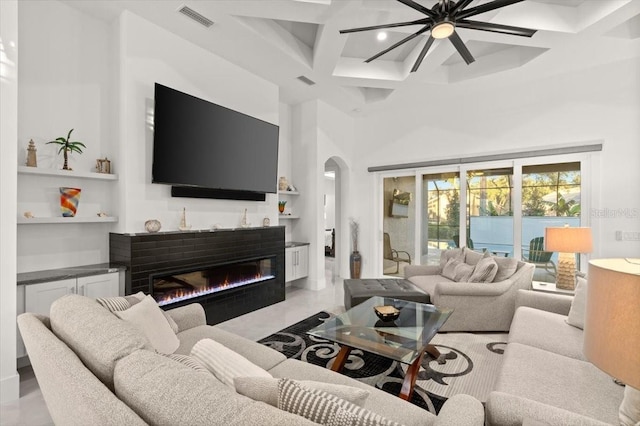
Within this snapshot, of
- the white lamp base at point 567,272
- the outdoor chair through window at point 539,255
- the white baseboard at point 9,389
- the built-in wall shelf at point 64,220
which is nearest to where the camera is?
the white baseboard at point 9,389

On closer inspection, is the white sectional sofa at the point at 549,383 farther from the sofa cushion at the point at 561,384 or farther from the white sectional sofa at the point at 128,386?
the white sectional sofa at the point at 128,386

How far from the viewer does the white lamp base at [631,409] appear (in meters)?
0.99

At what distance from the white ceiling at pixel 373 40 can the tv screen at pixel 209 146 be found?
758 mm

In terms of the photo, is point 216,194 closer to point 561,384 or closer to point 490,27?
point 490,27

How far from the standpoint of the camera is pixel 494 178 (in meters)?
4.93

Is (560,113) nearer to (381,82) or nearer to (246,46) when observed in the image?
(381,82)

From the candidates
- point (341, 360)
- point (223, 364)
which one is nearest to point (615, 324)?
point (223, 364)

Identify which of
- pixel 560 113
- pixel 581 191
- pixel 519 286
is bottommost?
pixel 519 286

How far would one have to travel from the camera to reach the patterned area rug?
229 centimetres

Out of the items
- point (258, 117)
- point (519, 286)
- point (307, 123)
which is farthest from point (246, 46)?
point (519, 286)

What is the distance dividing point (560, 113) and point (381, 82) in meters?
2.44

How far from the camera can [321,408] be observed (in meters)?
0.87

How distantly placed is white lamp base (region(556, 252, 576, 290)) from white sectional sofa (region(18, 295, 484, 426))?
131 inches

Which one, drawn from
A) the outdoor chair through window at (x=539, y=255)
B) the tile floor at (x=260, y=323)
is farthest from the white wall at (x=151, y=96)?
the outdoor chair through window at (x=539, y=255)
